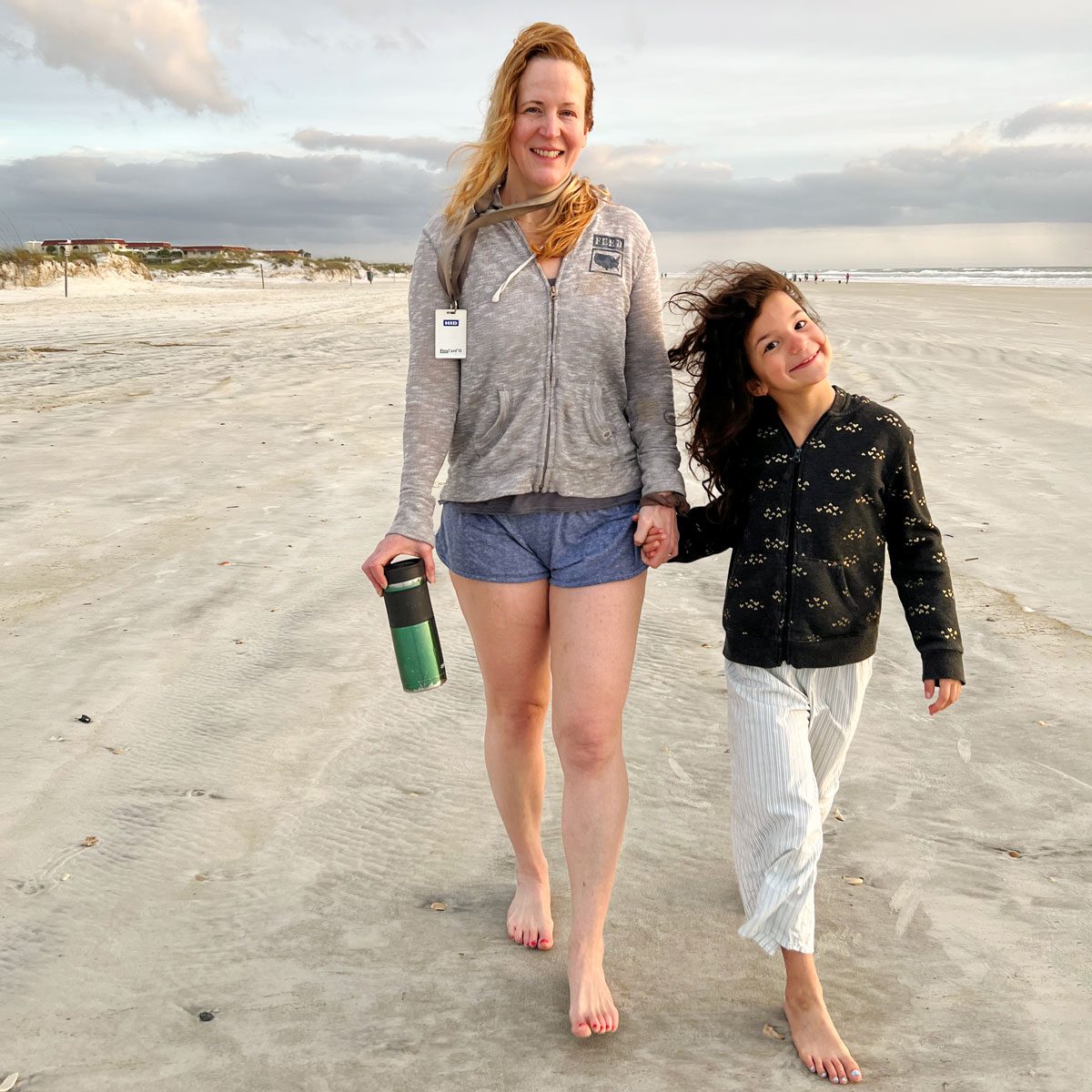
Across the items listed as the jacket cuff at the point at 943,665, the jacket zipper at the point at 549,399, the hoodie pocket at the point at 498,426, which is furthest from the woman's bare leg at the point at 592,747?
the jacket cuff at the point at 943,665

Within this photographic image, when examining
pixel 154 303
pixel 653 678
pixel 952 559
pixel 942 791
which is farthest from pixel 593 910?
pixel 154 303

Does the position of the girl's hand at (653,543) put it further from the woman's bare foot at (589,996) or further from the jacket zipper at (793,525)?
the woman's bare foot at (589,996)

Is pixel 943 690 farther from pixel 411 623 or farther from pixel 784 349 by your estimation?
pixel 411 623

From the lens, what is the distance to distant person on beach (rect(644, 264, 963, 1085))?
2418 mm

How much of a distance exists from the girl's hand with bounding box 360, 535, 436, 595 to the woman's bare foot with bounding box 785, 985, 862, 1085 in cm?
129

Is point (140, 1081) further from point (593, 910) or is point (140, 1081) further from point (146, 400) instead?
point (146, 400)

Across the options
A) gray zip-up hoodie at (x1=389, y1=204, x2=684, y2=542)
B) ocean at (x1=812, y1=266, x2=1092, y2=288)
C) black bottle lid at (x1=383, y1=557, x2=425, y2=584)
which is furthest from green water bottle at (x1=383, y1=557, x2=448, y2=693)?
ocean at (x1=812, y1=266, x2=1092, y2=288)

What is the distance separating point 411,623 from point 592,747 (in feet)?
1.71

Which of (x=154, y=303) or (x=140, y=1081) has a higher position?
(x=154, y=303)

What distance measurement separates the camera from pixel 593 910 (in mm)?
2602

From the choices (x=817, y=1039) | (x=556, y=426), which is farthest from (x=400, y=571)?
(x=817, y=1039)

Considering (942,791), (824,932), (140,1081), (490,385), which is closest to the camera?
(140,1081)

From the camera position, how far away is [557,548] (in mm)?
2551

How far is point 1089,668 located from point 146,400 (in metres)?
9.22
